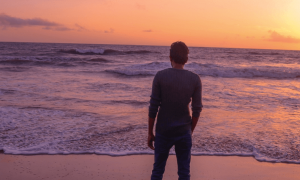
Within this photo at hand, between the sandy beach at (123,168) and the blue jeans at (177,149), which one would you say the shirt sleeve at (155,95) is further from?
the sandy beach at (123,168)

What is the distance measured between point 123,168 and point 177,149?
174cm

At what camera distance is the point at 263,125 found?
21.0 feet

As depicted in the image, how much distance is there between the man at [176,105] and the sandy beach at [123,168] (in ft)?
4.45

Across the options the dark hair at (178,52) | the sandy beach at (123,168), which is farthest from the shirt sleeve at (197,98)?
the sandy beach at (123,168)

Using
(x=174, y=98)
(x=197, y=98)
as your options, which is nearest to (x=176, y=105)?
(x=174, y=98)

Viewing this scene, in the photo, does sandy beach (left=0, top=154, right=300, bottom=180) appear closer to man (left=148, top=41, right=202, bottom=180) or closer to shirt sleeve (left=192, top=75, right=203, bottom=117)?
man (left=148, top=41, right=202, bottom=180)

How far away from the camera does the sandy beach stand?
3.69 meters

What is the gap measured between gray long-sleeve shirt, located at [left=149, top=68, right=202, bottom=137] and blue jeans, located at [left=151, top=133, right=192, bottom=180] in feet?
0.20

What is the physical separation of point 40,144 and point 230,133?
4032 millimetres

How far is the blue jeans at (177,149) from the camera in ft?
7.91

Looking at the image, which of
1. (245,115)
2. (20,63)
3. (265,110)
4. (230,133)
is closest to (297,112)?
(265,110)

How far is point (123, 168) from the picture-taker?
3.94 m

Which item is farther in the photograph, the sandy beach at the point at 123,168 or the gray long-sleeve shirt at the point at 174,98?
the sandy beach at the point at 123,168

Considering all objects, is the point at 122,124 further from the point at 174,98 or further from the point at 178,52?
the point at 178,52
